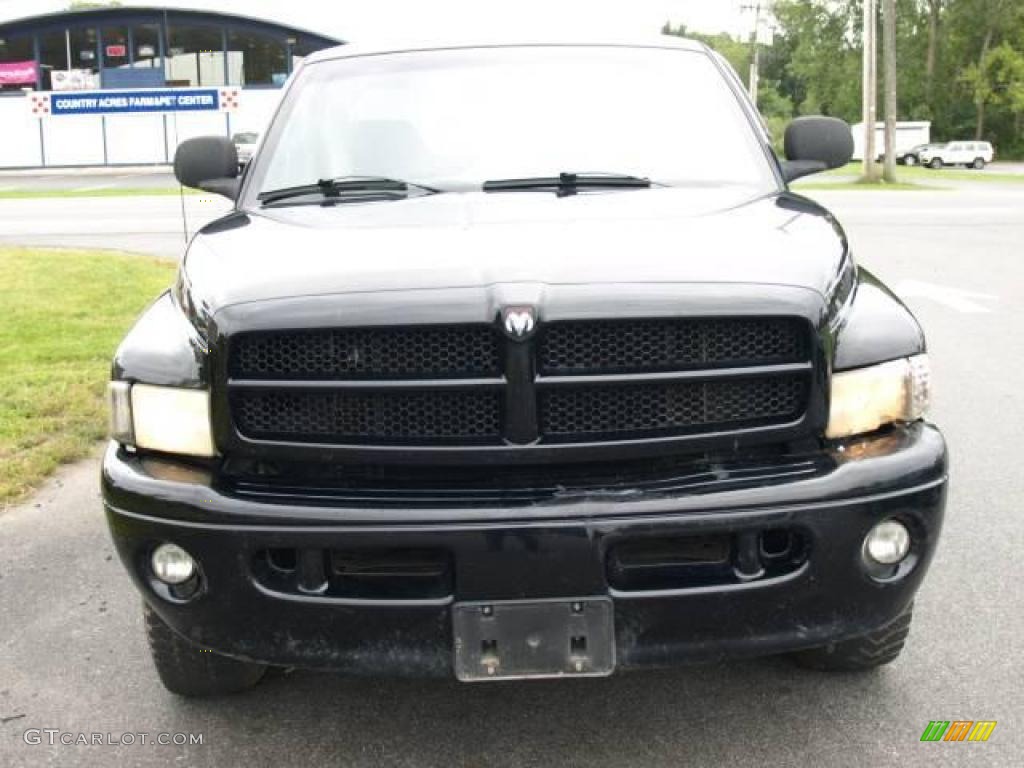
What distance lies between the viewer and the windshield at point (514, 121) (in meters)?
3.66

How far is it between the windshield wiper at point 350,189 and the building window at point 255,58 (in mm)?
53059

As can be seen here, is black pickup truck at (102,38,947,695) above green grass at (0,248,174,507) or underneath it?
above

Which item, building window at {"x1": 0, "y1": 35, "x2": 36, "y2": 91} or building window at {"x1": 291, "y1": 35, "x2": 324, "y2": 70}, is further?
building window at {"x1": 0, "y1": 35, "x2": 36, "y2": 91}

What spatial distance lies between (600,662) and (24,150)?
183ft

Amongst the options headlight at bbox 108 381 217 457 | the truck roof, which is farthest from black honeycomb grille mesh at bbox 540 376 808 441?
the truck roof

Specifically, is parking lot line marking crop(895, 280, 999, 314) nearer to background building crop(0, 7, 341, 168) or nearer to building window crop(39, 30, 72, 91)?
background building crop(0, 7, 341, 168)

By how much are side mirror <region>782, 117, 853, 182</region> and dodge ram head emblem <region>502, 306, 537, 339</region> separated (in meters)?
2.10

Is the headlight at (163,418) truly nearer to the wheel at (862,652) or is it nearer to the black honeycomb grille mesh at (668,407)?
the black honeycomb grille mesh at (668,407)

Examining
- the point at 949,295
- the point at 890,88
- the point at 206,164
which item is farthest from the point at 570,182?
the point at 890,88

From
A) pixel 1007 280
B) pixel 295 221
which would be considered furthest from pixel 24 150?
pixel 295 221

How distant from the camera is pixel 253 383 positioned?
2.54 metres

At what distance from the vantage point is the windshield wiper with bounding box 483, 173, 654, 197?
3506 millimetres

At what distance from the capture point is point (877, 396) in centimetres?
266

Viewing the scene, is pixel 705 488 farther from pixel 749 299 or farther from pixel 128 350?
pixel 128 350
